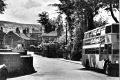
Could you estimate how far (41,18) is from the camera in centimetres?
15638

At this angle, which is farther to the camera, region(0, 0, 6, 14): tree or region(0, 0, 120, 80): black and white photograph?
region(0, 0, 6, 14): tree

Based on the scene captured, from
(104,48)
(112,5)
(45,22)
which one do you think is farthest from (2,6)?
(45,22)

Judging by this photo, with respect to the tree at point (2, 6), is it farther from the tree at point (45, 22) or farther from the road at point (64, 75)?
the tree at point (45, 22)

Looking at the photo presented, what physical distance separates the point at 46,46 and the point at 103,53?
59.5 m

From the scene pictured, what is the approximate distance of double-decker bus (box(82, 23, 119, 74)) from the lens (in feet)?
73.2

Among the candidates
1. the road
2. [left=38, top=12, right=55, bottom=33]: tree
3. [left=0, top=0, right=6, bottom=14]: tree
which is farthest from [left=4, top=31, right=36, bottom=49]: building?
the road

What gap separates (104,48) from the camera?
23844 millimetres

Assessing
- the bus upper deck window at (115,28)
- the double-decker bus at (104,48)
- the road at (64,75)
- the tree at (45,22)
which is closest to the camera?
the road at (64,75)

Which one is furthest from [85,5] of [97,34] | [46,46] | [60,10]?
[46,46]

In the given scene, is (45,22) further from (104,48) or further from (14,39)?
(104,48)

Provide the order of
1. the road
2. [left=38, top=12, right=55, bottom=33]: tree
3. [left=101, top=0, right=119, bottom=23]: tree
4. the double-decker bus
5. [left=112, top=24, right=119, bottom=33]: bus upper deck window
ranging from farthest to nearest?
[left=38, top=12, right=55, bottom=33]: tree → [left=101, top=0, right=119, bottom=23]: tree → [left=112, top=24, right=119, bottom=33]: bus upper deck window → the double-decker bus → the road

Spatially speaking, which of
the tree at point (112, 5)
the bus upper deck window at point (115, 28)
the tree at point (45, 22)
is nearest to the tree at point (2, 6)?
the tree at point (112, 5)

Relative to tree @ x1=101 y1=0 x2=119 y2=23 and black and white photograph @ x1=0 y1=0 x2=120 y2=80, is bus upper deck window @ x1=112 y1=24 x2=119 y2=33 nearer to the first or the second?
black and white photograph @ x1=0 y1=0 x2=120 y2=80

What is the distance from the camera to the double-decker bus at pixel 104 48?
22312 millimetres
